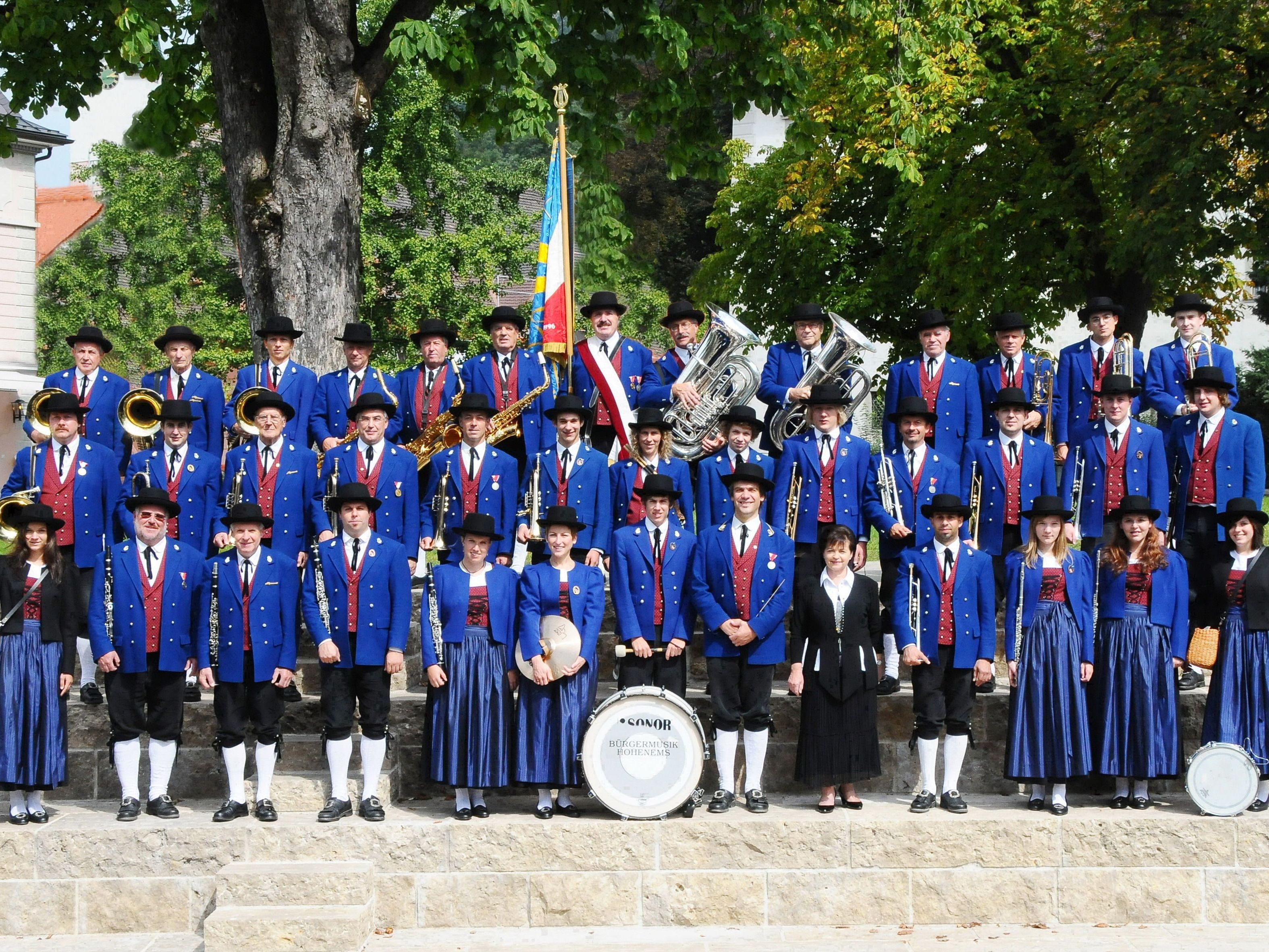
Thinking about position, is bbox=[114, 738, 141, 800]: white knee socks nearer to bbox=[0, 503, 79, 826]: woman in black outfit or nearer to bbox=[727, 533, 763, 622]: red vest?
bbox=[0, 503, 79, 826]: woman in black outfit

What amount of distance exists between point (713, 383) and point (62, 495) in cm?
440

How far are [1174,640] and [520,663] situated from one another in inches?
159

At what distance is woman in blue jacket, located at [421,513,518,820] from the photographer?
29.0ft

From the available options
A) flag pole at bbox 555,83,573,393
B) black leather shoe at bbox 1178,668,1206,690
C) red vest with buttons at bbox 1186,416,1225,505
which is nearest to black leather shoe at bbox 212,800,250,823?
flag pole at bbox 555,83,573,393

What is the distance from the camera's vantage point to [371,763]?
8.80 m

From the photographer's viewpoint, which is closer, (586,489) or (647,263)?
(586,489)

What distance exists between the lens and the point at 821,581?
927 cm

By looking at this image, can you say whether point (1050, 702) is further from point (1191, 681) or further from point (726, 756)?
point (726, 756)

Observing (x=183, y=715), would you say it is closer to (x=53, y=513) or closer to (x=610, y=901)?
(x=53, y=513)

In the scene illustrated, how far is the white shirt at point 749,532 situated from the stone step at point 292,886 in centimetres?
294

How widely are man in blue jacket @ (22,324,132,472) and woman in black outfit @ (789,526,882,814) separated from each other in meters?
4.97

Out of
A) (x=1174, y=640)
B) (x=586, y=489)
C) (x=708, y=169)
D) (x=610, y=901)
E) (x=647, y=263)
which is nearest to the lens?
(x=610, y=901)

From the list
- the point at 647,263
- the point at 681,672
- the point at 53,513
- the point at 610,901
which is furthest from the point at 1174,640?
the point at 647,263

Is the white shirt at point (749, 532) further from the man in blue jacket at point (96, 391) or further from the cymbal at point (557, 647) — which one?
the man in blue jacket at point (96, 391)
